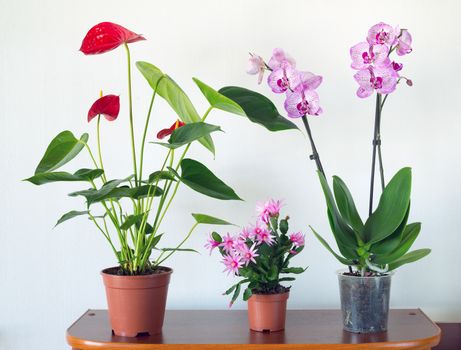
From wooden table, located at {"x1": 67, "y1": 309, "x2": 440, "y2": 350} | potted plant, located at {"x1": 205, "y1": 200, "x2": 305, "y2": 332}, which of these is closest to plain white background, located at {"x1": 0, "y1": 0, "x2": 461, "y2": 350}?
wooden table, located at {"x1": 67, "y1": 309, "x2": 440, "y2": 350}

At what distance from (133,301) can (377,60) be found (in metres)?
0.63

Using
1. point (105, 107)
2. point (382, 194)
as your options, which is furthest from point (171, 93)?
point (382, 194)

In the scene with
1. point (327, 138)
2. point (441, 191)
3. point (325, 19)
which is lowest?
point (441, 191)

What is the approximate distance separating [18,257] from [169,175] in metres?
0.53

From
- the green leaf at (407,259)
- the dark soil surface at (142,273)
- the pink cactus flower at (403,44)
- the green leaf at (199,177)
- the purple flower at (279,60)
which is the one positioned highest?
the pink cactus flower at (403,44)

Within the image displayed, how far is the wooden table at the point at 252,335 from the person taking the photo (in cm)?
111

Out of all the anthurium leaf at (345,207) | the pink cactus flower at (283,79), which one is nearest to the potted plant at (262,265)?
the anthurium leaf at (345,207)

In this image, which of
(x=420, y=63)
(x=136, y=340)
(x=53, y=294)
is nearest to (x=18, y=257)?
(x=53, y=294)

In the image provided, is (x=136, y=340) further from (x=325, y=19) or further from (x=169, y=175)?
(x=325, y=19)

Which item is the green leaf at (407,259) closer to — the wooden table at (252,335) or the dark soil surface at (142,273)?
the wooden table at (252,335)

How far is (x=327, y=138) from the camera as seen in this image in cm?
145

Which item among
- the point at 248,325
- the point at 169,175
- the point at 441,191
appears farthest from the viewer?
the point at 441,191

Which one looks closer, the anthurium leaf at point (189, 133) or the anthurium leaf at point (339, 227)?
the anthurium leaf at point (189, 133)

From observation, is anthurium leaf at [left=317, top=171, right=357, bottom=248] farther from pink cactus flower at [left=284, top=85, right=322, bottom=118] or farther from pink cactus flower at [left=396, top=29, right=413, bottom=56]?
pink cactus flower at [left=396, top=29, right=413, bottom=56]
